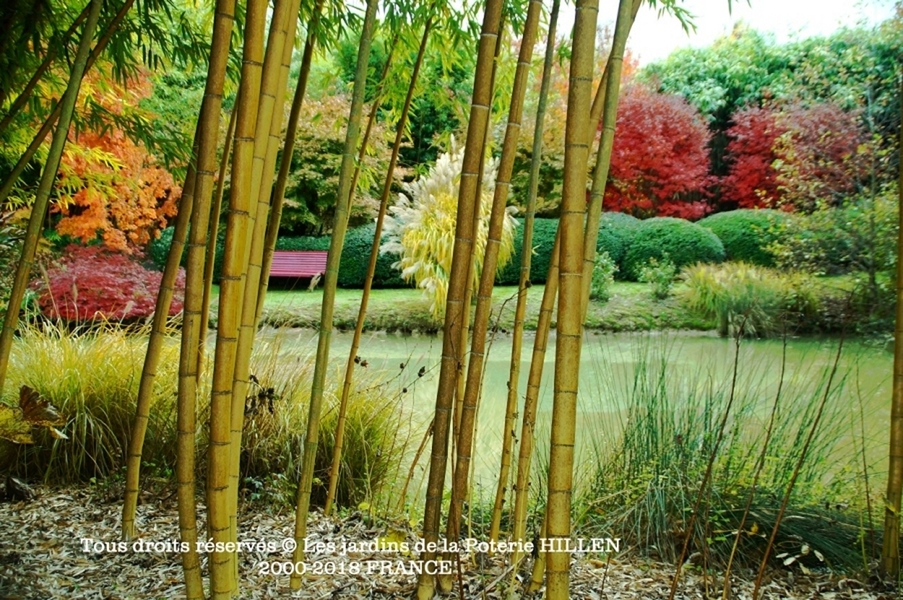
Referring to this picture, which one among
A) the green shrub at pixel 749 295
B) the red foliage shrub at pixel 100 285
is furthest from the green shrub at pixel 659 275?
the red foliage shrub at pixel 100 285

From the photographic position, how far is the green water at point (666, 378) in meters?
2.68

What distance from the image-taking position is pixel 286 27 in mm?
1123

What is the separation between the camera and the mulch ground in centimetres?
162

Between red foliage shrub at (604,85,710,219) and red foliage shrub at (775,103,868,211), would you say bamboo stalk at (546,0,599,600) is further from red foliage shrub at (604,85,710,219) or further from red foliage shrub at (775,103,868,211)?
red foliage shrub at (604,85,710,219)

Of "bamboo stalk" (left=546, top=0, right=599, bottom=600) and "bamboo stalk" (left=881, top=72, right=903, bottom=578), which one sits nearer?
"bamboo stalk" (left=546, top=0, right=599, bottom=600)

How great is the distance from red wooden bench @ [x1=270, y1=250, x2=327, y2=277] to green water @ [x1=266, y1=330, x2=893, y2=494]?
7.01ft

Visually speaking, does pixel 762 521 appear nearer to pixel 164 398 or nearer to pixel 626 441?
pixel 626 441

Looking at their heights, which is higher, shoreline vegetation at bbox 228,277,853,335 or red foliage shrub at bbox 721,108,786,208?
red foliage shrub at bbox 721,108,786,208

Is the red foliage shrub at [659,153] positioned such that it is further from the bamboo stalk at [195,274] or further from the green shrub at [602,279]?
the bamboo stalk at [195,274]

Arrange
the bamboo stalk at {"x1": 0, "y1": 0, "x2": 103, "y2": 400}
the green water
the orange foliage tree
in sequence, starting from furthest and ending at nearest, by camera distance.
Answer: the orange foliage tree < the green water < the bamboo stalk at {"x1": 0, "y1": 0, "x2": 103, "y2": 400}

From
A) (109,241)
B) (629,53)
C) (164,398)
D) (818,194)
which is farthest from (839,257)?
(109,241)

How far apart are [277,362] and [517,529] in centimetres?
173

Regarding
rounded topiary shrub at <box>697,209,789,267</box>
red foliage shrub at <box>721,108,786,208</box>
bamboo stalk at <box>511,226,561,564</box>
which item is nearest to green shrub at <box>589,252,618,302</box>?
rounded topiary shrub at <box>697,209,789,267</box>

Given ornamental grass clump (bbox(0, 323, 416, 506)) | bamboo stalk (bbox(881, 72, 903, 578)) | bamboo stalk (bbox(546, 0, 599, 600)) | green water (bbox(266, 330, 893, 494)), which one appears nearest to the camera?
bamboo stalk (bbox(546, 0, 599, 600))
